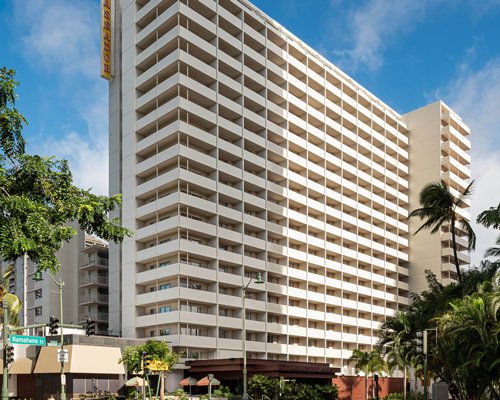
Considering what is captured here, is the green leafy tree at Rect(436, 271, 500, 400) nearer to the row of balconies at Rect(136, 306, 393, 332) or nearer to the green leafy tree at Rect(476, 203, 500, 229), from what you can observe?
the green leafy tree at Rect(476, 203, 500, 229)

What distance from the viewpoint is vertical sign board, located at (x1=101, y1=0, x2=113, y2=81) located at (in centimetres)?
8744

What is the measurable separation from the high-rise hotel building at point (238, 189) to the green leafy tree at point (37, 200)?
5425cm

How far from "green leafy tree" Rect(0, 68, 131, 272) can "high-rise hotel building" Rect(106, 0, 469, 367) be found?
54.3 metres

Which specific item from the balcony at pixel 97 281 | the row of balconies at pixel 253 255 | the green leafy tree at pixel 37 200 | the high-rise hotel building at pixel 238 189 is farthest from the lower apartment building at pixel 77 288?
the green leafy tree at pixel 37 200

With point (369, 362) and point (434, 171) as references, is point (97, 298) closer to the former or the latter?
point (369, 362)

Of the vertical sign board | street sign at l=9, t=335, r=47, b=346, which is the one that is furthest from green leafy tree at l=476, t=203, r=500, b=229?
the vertical sign board

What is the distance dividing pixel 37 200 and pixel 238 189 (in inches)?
2594

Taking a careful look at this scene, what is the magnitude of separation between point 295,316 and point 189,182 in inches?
1072

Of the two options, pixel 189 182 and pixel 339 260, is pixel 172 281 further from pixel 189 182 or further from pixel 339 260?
pixel 339 260

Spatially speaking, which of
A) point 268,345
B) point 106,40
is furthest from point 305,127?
point 268,345

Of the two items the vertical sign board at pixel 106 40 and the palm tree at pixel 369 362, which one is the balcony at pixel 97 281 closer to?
the vertical sign board at pixel 106 40

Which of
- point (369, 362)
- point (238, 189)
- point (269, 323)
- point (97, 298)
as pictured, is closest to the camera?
point (238, 189)

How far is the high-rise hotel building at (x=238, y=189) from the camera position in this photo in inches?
3056

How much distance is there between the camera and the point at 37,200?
1958cm
